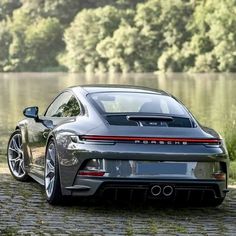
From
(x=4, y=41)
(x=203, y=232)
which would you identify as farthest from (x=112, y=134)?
(x=4, y=41)

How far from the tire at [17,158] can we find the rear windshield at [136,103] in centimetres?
183

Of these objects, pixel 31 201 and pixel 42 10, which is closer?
pixel 31 201

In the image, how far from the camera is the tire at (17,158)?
31.2 ft

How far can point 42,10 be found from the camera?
168 m

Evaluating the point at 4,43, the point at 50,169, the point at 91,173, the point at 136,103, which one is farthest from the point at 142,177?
the point at 4,43

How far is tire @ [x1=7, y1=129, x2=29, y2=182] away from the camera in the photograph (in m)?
9.51

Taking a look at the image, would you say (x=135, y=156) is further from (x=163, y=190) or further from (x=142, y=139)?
(x=163, y=190)

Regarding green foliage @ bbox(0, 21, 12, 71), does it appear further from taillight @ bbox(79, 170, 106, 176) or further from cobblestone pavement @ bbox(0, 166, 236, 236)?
taillight @ bbox(79, 170, 106, 176)

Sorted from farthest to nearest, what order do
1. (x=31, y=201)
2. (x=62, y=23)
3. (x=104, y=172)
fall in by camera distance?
(x=62, y=23), (x=31, y=201), (x=104, y=172)

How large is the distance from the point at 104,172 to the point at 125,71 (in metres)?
105

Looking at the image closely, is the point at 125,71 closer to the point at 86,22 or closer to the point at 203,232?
the point at 86,22

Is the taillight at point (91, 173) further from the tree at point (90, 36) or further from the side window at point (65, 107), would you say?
the tree at point (90, 36)

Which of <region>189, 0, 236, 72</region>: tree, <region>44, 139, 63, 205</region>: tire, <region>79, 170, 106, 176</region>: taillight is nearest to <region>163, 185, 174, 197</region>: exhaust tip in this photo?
<region>79, 170, 106, 176</region>: taillight

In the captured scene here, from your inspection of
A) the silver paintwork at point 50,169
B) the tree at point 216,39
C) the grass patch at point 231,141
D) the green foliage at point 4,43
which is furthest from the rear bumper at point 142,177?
the green foliage at point 4,43
